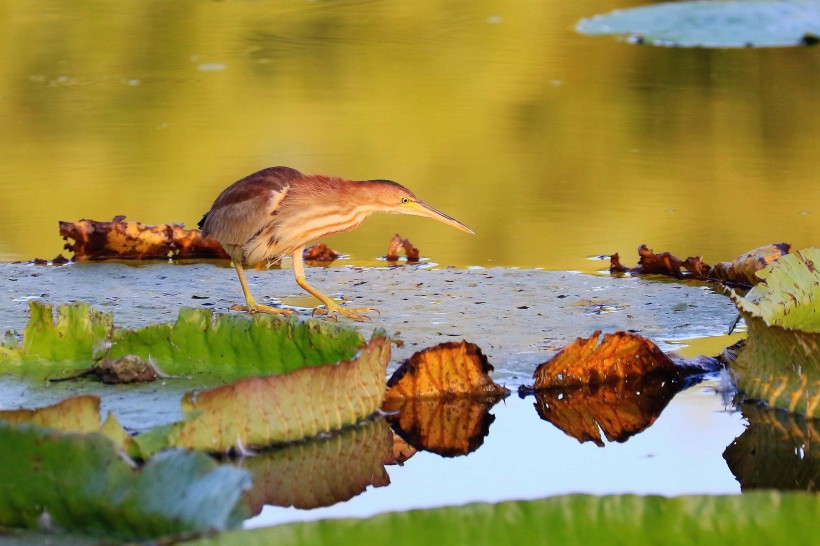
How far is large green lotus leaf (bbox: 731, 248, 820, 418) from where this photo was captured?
3055 millimetres

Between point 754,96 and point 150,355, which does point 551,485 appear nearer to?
point 150,355

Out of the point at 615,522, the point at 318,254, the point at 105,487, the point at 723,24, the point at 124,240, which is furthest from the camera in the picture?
the point at 723,24

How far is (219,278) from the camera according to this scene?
Result: 194 inches

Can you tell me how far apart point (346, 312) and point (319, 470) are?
144cm

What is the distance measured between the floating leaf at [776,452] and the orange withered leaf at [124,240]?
269 centimetres

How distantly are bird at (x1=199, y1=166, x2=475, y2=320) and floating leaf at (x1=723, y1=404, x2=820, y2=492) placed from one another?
5.47 feet

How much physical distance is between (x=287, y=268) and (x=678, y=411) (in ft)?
7.42

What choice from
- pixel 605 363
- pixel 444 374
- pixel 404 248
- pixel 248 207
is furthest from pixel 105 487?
pixel 404 248

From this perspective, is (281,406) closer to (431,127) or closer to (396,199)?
(396,199)

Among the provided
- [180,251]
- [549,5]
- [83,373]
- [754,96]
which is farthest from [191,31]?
[83,373]

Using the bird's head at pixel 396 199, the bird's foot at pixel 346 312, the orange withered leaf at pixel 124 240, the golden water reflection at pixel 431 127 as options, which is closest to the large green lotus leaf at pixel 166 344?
the bird's foot at pixel 346 312

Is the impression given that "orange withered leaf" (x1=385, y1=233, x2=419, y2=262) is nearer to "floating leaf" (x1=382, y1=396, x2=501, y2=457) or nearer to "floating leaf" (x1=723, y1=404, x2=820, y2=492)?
"floating leaf" (x1=382, y1=396, x2=501, y2=457)

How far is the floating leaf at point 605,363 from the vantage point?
3393 millimetres

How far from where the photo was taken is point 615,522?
176 centimetres
